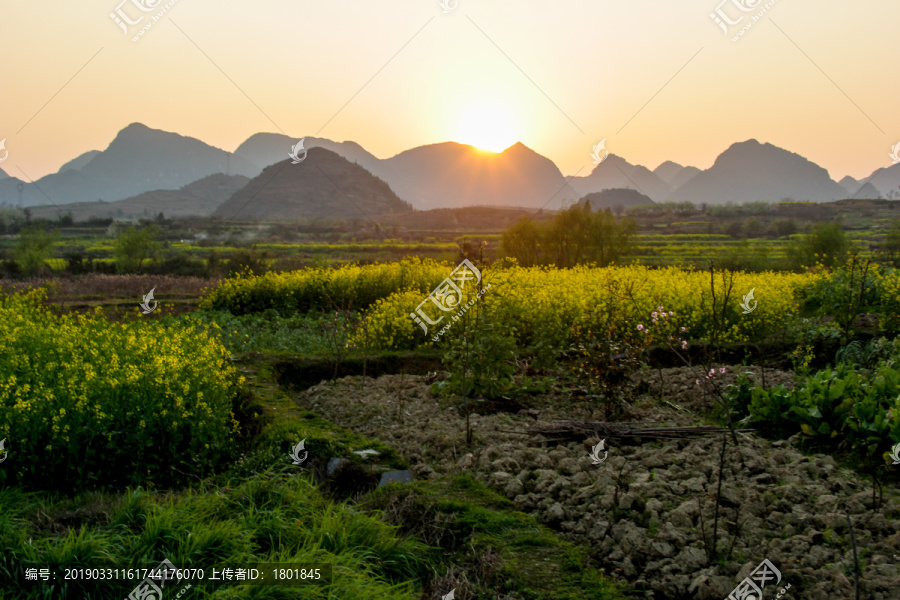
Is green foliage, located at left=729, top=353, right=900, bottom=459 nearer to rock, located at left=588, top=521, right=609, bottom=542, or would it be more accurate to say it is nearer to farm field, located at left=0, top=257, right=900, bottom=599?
farm field, located at left=0, top=257, right=900, bottom=599

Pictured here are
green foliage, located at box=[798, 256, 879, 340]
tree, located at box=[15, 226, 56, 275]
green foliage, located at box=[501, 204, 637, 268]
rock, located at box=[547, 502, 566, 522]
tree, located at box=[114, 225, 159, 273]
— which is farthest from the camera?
tree, located at box=[114, 225, 159, 273]

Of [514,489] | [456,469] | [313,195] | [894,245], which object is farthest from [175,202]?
[514,489]

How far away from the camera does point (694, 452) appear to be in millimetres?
3998

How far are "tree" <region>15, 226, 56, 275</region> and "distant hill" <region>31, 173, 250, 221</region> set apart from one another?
112065mm

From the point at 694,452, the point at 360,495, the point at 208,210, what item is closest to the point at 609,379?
the point at 694,452

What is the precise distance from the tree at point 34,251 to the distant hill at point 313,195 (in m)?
99.0

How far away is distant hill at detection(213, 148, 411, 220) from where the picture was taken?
136000 mm

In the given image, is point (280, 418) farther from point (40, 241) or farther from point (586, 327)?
point (40, 241)

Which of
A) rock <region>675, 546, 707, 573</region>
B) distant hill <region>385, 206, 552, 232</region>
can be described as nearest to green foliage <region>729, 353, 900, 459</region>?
rock <region>675, 546, 707, 573</region>

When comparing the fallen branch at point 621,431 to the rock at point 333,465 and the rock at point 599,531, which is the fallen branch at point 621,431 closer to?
the rock at point 599,531

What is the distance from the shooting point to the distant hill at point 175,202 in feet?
442

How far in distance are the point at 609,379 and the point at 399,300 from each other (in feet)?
16.0

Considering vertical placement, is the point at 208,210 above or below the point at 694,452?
above

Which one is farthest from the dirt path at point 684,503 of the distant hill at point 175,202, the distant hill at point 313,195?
the distant hill at point 175,202
